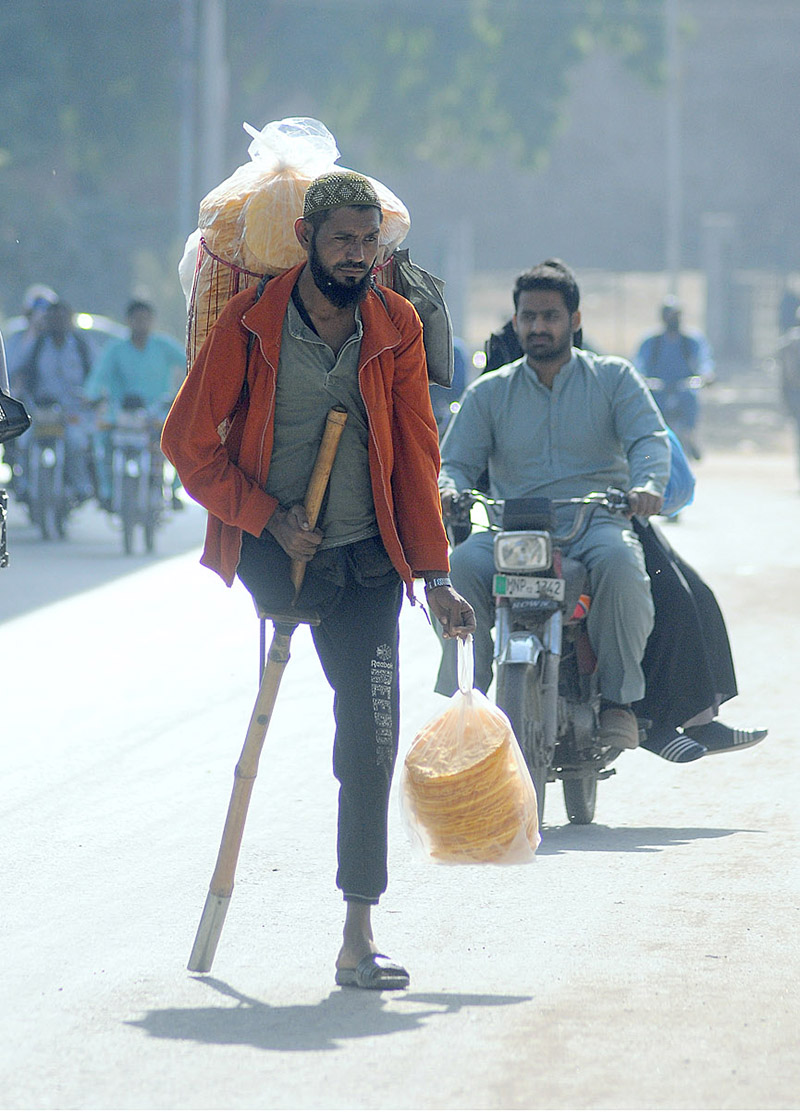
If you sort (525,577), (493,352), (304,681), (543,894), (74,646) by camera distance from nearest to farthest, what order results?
(543,894) → (525,577) → (493,352) → (304,681) → (74,646)

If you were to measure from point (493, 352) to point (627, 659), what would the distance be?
137 centimetres

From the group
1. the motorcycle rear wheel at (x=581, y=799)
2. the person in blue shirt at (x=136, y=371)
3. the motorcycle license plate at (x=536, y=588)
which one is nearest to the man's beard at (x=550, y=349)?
the motorcycle license plate at (x=536, y=588)

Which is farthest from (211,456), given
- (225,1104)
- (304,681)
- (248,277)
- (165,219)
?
(165,219)

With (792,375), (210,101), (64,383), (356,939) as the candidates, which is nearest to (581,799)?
(356,939)

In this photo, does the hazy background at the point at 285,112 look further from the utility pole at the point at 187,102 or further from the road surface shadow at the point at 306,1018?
the road surface shadow at the point at 306,1018

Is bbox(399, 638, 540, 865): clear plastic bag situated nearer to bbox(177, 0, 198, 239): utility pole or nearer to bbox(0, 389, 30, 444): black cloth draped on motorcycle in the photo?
bbox(0, 389, 30, 444): black cloth draped on motorcycle

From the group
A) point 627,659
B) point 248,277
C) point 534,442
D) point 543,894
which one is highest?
point 248,277

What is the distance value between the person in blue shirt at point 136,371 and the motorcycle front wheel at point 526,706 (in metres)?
10.0

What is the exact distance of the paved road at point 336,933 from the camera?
4.02m

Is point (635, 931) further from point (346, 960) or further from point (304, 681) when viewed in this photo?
point (304, 681)

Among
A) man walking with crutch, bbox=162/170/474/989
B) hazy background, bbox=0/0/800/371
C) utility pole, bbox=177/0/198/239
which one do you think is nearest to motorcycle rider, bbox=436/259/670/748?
man walking with crutch, bbox=162/170/474/989

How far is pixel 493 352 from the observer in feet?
24.2

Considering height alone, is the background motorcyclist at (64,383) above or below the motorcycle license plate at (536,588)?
above

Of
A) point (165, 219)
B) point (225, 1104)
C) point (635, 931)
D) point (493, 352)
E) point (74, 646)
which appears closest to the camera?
point (225, 1104)
